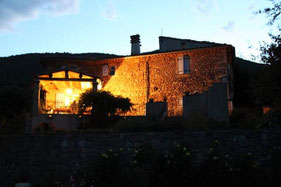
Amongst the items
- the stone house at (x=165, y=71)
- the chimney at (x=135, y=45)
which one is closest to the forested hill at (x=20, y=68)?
the chimney at (x=135, y=45)

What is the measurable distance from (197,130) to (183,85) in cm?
1055

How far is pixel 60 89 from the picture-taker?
19.5 metres

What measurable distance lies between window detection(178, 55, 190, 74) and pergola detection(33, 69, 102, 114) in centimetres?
483

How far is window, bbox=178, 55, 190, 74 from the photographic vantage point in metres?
18.5

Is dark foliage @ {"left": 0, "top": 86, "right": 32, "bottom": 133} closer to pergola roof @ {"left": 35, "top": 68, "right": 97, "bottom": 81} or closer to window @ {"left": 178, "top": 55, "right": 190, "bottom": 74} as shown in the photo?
pergola roof @ {"left": 35, "top": 68, "right": 97, "bottom": 81}

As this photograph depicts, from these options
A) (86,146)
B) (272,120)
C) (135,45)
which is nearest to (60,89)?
(135,45)

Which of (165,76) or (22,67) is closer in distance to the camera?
(165,76)

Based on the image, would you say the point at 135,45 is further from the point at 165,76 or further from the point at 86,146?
the point at 86,146

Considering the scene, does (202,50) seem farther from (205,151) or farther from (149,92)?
(205,151)

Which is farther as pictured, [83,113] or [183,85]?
[183,85]

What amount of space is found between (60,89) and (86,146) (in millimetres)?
11765

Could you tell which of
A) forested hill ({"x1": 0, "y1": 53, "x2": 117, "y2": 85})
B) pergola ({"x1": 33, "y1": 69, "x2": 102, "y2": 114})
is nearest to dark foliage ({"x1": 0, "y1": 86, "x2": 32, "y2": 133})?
pergola ({"x1": 33, "y1": 69, "x2": 102, "y2": 114})

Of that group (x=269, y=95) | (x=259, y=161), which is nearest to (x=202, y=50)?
(x=269, y=95)

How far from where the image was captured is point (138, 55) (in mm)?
19453
